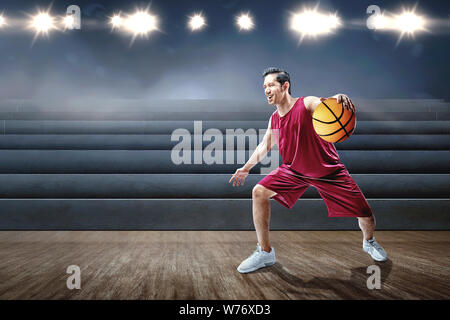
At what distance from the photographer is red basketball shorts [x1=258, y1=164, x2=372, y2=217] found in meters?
1.38

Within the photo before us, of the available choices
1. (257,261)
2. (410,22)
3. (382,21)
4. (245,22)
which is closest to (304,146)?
(257,261)

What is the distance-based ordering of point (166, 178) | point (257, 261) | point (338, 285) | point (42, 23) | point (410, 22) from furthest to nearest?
point (42, 23) → point (410, 22) → point (166, 178) → point (257, 261) → point (338, 285)

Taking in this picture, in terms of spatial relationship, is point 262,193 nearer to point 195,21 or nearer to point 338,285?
point 338,285

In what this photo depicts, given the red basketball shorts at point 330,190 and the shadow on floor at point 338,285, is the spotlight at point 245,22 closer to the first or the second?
the red basketball shorts at point 330,190

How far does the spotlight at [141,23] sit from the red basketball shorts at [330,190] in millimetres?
6002

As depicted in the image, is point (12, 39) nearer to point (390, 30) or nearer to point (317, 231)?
point (317, 231)

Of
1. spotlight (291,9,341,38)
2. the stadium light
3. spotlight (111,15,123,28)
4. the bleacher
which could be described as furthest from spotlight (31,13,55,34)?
spotlight (291,9,341,38)

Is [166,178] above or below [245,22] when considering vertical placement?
below

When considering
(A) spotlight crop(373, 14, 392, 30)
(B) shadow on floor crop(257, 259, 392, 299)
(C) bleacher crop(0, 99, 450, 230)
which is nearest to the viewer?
(B) shadow on floor crop(257, 259, 392, 299)

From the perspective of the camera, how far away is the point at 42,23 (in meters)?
6.18

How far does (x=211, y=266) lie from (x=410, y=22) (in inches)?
264

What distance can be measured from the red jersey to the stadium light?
5.40 metres

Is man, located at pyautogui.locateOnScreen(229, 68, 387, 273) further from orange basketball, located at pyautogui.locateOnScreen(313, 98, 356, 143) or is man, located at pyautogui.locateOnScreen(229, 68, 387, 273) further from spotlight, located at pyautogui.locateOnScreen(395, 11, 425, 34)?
spotlight, located at pyautogui.locateOnScreen(395, 11, 425, 34)

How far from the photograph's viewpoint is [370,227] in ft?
4.81
